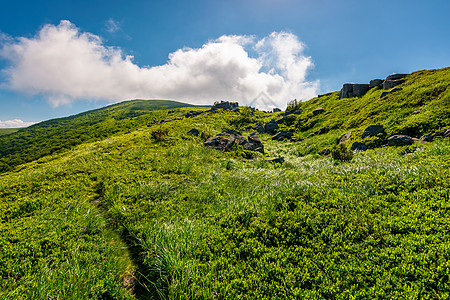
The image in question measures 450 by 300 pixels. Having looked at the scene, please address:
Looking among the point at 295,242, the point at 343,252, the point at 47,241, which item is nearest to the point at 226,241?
the point at 295,242

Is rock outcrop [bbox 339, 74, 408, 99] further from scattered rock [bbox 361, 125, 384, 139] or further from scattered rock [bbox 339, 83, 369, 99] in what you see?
scattered rock [bbox 361, 125, 384, 139]

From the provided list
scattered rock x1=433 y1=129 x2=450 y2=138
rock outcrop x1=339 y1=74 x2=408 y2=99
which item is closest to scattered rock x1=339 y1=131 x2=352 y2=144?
scattered rock x1=433 y1=129 x2=450 y2=138

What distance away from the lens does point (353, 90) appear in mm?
53250

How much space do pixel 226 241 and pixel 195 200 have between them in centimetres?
335

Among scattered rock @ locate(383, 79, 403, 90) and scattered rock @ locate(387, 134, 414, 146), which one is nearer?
scattered rock @ locate(387, 134, 414, 146)

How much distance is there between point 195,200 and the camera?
839 centimetres

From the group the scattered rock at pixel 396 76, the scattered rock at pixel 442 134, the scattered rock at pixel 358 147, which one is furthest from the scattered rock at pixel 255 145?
the scattered rock at pixel 396 76

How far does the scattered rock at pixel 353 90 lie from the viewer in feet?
169

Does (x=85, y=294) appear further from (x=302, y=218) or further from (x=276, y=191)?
(x=276, y=191)

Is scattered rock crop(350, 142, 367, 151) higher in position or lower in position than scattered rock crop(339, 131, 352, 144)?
lower

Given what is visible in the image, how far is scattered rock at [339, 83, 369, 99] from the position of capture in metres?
51.6

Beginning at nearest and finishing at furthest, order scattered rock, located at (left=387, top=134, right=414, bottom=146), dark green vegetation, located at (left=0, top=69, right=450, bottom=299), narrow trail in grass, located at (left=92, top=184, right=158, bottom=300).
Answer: dark green vegetation, located at (left=0, top=69, right=450, bottom=299), narrow trail in grass, located at (left=92, top=184, right=158, bottom=300), scattered rock, located at (left=387, top=134, right=414, bottom=146)

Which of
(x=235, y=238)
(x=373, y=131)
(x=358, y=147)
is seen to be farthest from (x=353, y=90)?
(x=235, y=238)

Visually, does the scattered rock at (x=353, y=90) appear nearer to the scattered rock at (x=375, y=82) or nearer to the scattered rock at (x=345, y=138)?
the scattered rock at (x=375, y=82)
